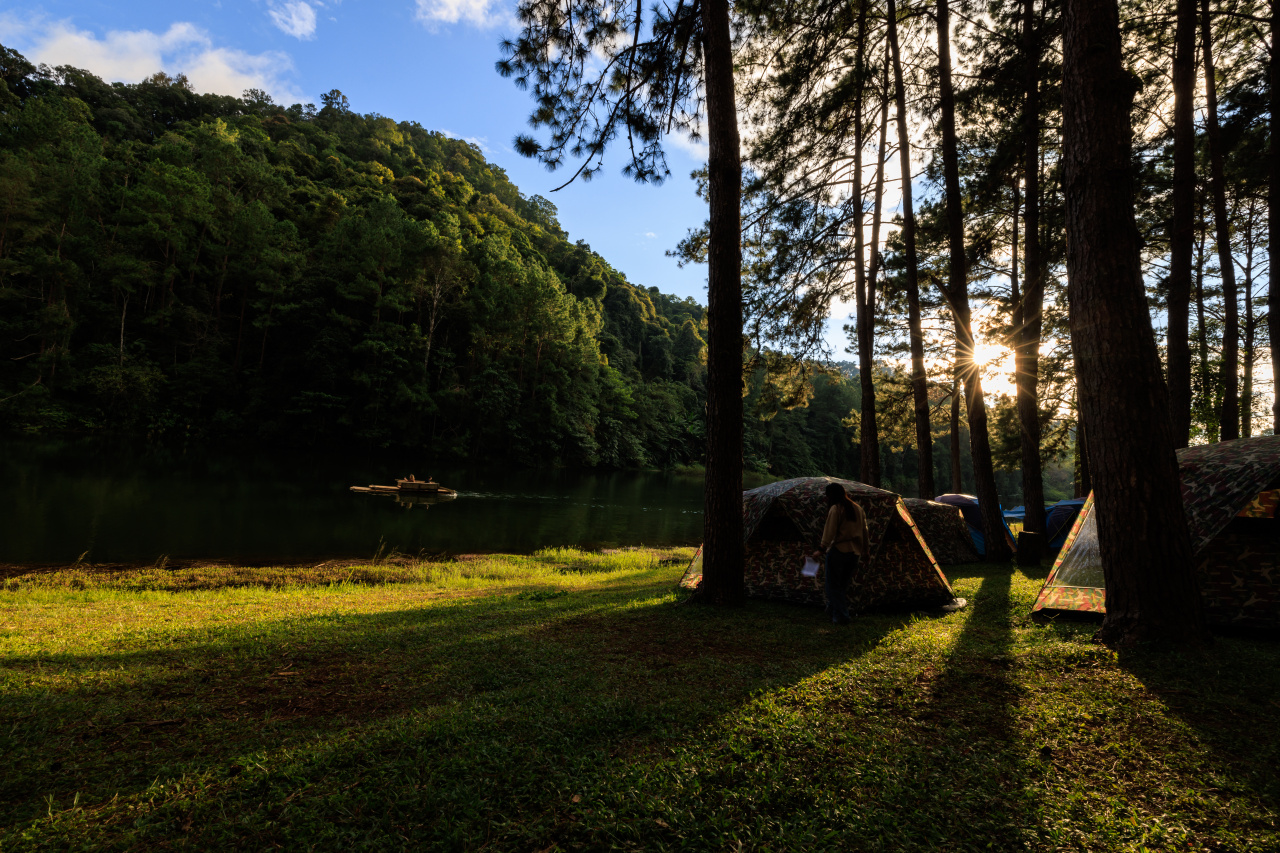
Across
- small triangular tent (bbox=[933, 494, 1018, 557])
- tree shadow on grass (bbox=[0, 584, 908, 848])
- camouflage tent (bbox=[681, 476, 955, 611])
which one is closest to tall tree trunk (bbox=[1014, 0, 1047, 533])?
small triangular tent (bbox=[933, 494, 1018, 557])

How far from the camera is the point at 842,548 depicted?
5902mm

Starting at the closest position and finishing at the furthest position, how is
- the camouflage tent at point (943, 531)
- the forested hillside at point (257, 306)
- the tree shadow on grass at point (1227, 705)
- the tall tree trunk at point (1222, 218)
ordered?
the tree shadow on grass at point (1227, 705), the tall tree trunk at point (1222, 218), the camouflage tent at point (943, 531), the forested hillside at point (257, 306)

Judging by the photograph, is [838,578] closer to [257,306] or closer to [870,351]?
[870,351]

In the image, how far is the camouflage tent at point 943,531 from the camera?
10.3 meters

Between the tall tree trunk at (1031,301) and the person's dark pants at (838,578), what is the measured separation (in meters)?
5.55

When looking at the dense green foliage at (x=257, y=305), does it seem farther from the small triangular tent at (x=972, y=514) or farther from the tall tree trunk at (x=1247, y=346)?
the tall tree trunk at (x=1247, y=346)

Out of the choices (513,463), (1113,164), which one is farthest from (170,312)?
(1113,164)

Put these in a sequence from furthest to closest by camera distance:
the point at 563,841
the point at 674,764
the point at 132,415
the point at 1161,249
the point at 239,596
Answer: the point at 132,415
the point at 1161,249
the point at 239,596
the point at 674,764
the point at 563,841

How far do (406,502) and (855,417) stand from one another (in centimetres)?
2149

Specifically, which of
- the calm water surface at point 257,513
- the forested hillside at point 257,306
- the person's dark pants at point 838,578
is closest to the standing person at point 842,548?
the person's dark pants at point 838,578

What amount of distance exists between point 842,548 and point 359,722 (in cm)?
487

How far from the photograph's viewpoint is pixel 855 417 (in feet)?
85.6

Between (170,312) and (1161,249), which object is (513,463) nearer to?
(170,312)

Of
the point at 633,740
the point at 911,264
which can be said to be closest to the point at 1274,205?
the point at 911,264
